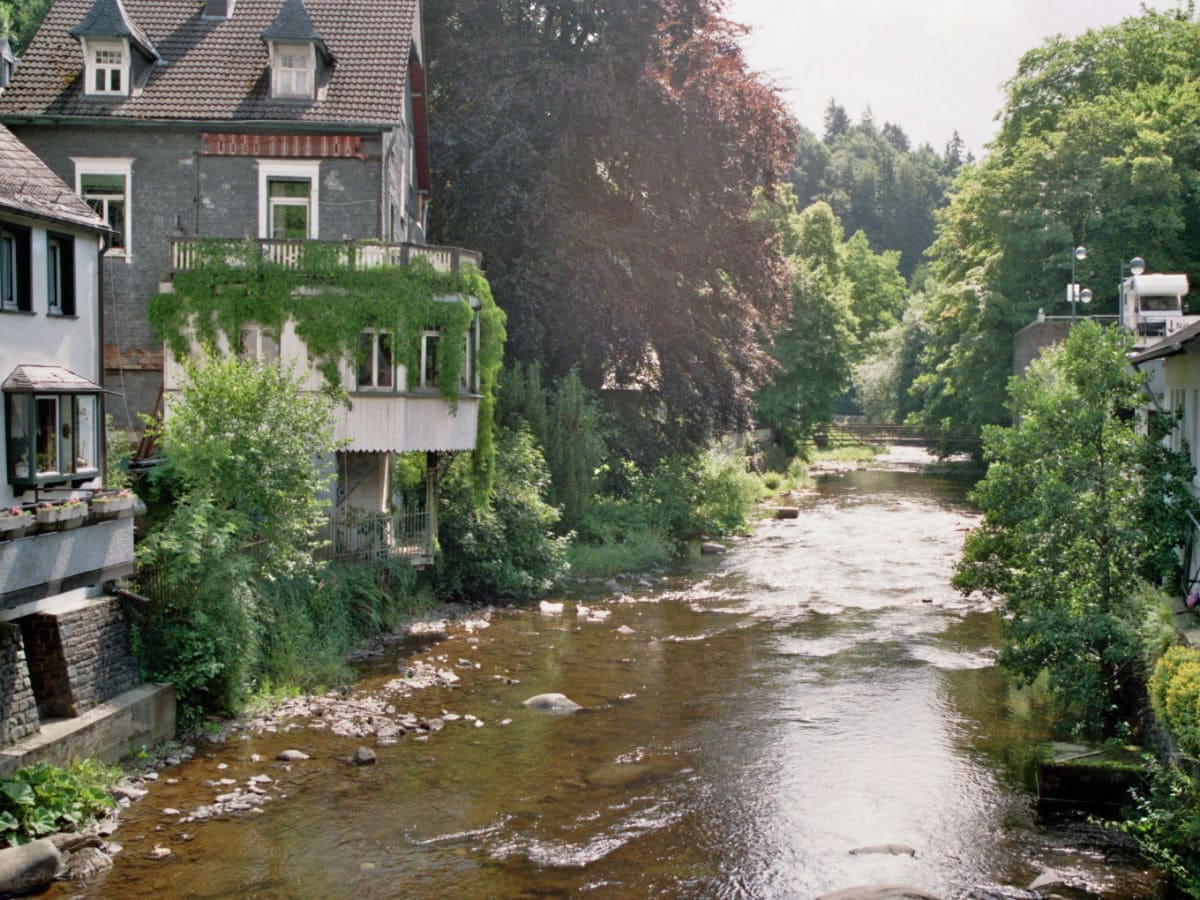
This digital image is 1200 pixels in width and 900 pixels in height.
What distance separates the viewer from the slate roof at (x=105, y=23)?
2597 centimetres

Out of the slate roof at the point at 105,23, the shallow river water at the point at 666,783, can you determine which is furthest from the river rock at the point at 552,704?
the slate roof at the point at 105,23

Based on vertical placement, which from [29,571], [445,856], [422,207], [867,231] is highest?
[867,231]

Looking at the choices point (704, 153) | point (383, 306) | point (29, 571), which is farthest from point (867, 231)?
point (29, 571)

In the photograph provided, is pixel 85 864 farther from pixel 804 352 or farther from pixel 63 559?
pixel 804 352

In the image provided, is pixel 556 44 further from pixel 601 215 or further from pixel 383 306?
pixel 383 306

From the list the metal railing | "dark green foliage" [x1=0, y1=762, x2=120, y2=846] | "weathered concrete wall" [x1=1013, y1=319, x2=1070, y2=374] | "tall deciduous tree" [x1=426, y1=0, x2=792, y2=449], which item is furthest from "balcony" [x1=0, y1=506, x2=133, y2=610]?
"weathered concrete wall" [x1=1013, y1=319, x2=1070, y2=374]

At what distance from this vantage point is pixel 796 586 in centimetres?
3084

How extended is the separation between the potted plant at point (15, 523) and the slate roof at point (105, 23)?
50.7 ft

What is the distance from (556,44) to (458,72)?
3455 millimetres

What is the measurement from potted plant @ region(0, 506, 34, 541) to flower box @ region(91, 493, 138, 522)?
1352 mm

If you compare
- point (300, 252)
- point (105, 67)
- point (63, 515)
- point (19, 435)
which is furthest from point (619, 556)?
point (63, 515)

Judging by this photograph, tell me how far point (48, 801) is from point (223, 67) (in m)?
18.6

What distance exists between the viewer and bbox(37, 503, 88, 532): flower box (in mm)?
14704

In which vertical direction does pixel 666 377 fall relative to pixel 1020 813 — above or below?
above
